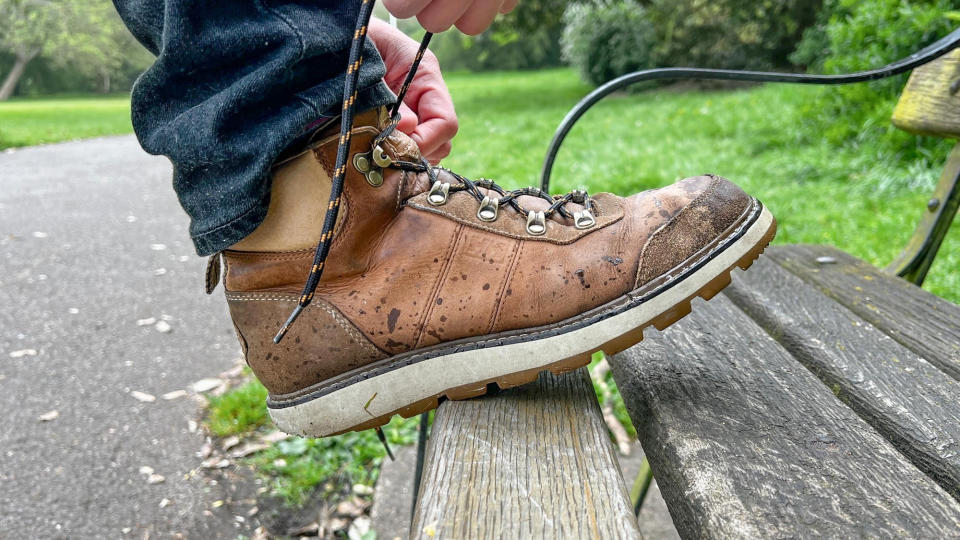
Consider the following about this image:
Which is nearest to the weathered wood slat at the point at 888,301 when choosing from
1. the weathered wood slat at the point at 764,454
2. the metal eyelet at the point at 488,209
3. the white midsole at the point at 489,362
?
the weathered wood slat at the point at 764,454

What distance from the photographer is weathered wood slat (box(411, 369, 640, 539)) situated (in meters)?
0.68

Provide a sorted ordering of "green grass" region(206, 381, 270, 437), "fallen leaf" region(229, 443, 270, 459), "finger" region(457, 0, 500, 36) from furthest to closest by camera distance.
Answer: "green grass" region(206, 381, 270, 437), "fallen leaf" region(229, 443, 270, 459), "finger" region(457, 0, 500, 36)

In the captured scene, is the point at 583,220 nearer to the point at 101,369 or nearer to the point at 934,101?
the point at 934,101

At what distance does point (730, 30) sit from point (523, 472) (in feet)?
43.4

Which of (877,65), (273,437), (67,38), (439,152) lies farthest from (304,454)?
(67,38)

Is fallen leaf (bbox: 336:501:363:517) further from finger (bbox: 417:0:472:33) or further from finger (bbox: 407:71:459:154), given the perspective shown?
finger (bbox: 417:0:472:33)

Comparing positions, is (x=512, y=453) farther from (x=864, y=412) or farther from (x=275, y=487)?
(x=275, y=487)

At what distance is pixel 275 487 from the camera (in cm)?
204

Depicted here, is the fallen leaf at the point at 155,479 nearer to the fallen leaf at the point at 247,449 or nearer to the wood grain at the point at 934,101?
the fallen leaf at the point at 247,449

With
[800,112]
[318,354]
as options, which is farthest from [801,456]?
[800,112]

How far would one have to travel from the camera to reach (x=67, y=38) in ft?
98.1

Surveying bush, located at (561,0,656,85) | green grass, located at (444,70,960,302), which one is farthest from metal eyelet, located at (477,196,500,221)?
bush, located at (561,0,656,85)

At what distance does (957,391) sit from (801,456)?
326 mm

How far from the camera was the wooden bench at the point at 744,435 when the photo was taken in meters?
0.66
